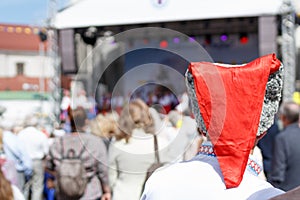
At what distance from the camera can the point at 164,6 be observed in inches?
357

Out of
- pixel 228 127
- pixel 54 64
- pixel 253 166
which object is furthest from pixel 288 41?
pixel 228 127

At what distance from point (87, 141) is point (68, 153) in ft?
0.82

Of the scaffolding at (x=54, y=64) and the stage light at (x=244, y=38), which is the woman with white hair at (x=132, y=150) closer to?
the scaffolding at (x=54, y=64)

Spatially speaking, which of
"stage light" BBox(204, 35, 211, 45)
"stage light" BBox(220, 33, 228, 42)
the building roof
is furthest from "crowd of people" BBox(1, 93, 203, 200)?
the building roof

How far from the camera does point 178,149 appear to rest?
8.10ft

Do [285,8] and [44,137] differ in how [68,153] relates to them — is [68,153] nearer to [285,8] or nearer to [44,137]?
[44,137]

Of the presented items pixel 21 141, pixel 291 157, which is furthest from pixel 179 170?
pixel 21 141

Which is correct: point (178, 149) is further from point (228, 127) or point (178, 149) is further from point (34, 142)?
point (34, 142)

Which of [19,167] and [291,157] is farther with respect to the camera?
[19,167]

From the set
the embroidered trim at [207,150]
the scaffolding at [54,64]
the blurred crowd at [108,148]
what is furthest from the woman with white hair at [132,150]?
the scaffolding at [54,64]

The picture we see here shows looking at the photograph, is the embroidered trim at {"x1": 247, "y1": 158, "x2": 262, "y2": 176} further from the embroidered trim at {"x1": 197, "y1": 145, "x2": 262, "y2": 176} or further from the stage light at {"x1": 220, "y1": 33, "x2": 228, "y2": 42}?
the stage light at {"x1": 220, "y1": 33, "x2": 228, "y2": 42}

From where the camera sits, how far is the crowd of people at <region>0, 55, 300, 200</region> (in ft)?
4.13

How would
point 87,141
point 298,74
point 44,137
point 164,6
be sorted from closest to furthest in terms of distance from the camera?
1. point 87,141
2. point 44,137
3. point 164,6
4. point 298,74

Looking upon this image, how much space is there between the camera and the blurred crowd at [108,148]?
8.48 ft
